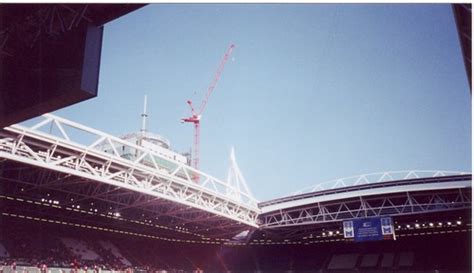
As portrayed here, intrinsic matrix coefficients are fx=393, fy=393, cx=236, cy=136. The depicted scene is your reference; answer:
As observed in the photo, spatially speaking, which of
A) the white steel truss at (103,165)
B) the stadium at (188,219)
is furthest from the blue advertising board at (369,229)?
the white steel truss at (103,165)

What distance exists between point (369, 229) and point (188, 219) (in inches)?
689

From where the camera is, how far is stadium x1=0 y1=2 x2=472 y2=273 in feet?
87.2

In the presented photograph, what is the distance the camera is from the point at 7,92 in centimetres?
956

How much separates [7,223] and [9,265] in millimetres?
8071

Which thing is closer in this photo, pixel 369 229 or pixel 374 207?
pixel 369 229

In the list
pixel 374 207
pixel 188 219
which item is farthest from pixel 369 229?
pixel 188 219

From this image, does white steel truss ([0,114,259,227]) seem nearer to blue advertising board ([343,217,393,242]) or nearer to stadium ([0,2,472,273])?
stadium ([0,2,472,273])

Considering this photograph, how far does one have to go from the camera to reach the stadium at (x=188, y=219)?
2658 cm

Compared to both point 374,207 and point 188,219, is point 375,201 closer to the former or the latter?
point 374,207

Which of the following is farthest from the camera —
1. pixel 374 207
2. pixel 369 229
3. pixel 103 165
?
pixel 374 207

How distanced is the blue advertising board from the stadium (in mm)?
88

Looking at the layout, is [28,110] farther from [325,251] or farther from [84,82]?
[325,251]

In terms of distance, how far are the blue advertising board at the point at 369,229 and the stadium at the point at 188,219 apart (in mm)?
88

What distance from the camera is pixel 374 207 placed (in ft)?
130
